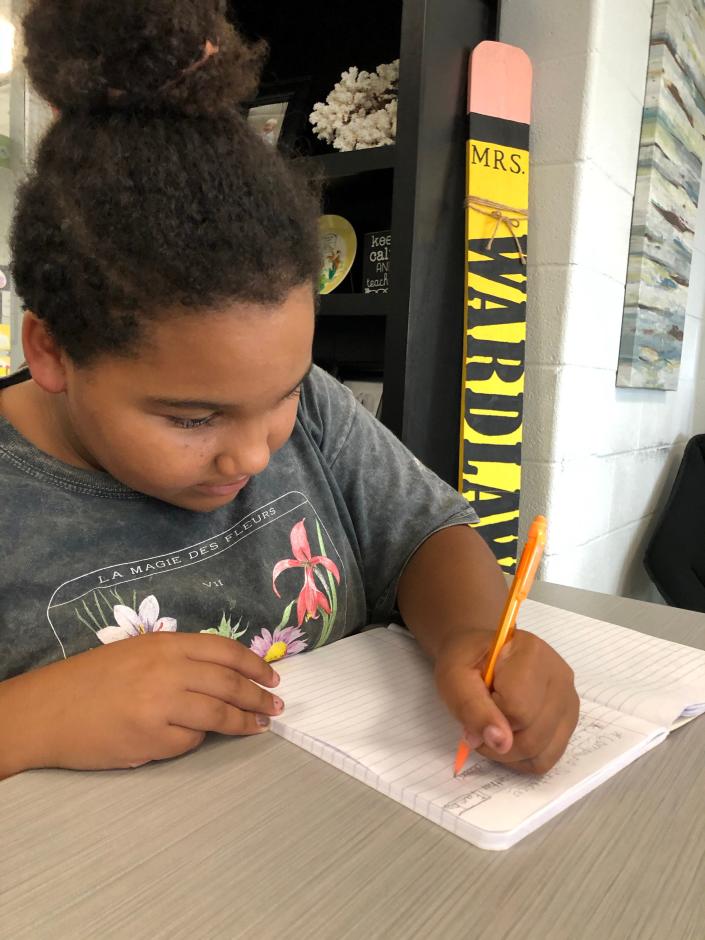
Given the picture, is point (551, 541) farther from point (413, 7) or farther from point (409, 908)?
point (409, 908)

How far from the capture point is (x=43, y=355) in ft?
1.72

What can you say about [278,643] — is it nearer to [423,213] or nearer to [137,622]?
[137,622]

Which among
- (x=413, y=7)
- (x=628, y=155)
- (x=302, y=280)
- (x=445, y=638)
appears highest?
(x=413, y=7)

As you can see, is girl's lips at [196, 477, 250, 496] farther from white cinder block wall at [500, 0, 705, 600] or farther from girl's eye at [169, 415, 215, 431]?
white cinder block wall at [500, 0, 705, 600]

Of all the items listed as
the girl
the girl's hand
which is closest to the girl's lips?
the girl

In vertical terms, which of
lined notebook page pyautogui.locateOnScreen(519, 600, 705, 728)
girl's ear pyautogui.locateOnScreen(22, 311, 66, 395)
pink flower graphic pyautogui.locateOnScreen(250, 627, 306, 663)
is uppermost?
girl's ear pyautogui.locateOnScreen(22, 311, 66, 395)

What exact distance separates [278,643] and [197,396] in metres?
0.30

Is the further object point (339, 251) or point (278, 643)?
point (339, 251)

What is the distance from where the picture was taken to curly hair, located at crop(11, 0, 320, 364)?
0.45 meters

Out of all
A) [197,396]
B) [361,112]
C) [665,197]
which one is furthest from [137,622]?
[665,197]

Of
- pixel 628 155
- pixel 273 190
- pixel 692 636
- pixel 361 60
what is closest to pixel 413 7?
pixel 361 60

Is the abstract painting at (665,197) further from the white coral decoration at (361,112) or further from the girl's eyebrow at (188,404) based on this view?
the girl's eyebrow at (188,404)

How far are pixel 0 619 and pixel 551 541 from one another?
44.2 inches

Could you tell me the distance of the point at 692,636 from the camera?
2.35 feet
